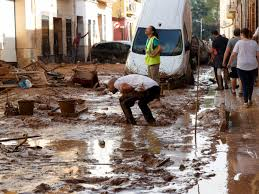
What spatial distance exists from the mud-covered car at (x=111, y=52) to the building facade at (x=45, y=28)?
281 centimetres

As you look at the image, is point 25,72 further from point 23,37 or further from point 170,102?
point 23,37

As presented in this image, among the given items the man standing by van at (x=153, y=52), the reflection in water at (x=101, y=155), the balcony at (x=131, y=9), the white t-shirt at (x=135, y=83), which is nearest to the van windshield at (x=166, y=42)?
the man standing by van at (x=153, y=52)

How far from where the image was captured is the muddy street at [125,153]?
7191 millimetres

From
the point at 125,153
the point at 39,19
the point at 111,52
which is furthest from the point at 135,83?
the point at 111,52

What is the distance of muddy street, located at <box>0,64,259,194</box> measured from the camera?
283 inches

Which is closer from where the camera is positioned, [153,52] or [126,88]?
[126,88]

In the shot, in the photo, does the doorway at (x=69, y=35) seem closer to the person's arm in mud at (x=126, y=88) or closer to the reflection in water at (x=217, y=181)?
the person's arm in mud at (x=126, y=88)

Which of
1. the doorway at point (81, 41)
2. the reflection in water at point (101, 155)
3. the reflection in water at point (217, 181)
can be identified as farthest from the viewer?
the doorway at point (81, 41)

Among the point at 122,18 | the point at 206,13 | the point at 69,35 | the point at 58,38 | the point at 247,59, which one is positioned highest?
the point at 206,13

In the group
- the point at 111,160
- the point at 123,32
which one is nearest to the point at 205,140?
the point at 111,160

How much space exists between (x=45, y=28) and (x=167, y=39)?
58.4 ft

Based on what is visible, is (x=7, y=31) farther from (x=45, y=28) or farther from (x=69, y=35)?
(x=69, y=35)

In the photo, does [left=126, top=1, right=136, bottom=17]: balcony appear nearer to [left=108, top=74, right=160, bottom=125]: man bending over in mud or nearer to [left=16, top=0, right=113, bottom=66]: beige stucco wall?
[left=16, top=0, right=113, bottom=66]: beige stucco wall

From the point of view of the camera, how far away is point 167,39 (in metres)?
21.0
